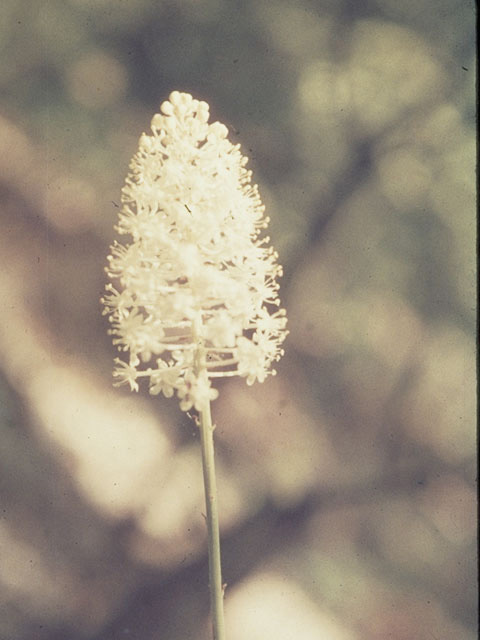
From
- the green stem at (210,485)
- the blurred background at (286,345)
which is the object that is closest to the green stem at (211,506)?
the green stem at (210,485)

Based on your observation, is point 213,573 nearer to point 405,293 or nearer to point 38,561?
point 38,561

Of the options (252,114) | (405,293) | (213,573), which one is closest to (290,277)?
(405,293)

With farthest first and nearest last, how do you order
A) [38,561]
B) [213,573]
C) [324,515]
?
[324,515], [38,561], [213,573]

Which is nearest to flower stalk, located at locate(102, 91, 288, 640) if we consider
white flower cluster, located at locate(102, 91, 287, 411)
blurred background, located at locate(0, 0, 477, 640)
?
white flower cluster, located at locate(102, 91, 287, 411)

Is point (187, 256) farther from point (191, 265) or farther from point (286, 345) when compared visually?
point (286, 345)

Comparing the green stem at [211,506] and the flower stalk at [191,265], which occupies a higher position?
the flower stalk at [191,265]

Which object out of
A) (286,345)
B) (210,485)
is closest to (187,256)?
(210,485)

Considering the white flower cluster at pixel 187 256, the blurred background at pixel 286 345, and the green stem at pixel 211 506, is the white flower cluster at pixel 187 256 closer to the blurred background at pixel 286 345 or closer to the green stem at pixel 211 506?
the green stem at pixel 211 506

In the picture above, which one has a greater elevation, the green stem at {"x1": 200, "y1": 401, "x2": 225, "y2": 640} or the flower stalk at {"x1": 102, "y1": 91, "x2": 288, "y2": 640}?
the flower stalk at {"x1": 102, "y1": 91, "x2": 288, "y2": 640}

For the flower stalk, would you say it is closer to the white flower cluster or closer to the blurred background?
the white flower cluster
